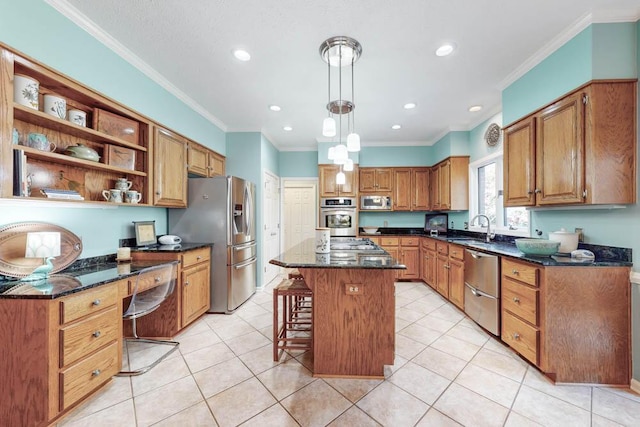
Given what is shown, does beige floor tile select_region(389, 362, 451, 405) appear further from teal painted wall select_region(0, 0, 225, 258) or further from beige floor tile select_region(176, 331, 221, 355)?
teal painted wall select_region(0, 0, 225, 258)

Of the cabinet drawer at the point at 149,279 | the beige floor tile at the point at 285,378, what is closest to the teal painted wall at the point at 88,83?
the cabinet drawer at the point at 149,279

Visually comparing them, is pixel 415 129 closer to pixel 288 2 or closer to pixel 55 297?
pixel 288 2

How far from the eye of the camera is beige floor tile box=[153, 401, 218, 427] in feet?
4.89

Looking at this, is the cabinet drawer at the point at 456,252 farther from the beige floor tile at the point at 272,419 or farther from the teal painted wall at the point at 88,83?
the teal painted wall at the point at 88,83

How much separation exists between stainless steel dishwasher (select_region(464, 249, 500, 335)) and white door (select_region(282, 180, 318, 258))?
11.2 feet

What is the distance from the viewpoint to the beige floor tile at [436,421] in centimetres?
148

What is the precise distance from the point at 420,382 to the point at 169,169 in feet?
10.4

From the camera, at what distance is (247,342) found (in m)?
2.48

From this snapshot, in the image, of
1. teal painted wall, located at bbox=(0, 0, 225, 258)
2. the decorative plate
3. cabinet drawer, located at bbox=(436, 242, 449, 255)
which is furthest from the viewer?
cabinet drawer, located at bbox=(436, 242, 449, 255)

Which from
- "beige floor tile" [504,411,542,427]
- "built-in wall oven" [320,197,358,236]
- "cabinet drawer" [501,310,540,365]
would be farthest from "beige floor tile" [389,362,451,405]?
"built-in wall oven" [320,197,358,236]

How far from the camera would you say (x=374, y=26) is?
6.27 feet

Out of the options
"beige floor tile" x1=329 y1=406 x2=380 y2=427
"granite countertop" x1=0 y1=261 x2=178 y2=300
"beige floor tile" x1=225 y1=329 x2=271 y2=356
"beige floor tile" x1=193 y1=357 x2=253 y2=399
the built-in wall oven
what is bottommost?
"beige floor tile" x1=225 y1=329 x2=271 y2=356

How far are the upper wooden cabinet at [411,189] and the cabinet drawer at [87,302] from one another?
443 cm

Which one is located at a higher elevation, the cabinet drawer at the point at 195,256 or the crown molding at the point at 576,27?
the crown molding at the point at 576,27
